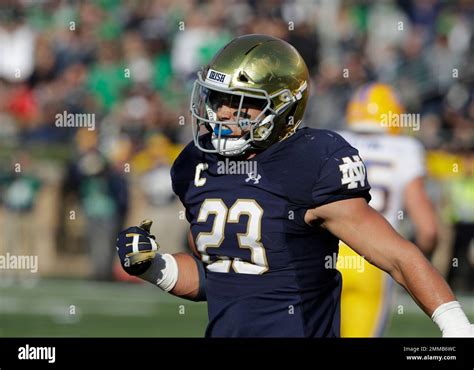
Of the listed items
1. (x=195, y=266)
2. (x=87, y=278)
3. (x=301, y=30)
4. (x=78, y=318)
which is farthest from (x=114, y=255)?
(x=195, y=266)

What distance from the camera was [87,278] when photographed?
1088cm

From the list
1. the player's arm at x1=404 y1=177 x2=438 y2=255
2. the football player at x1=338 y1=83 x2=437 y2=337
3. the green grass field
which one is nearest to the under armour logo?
the football player at x1=338 y1=83 x2=437 y2=337

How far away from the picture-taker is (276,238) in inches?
139

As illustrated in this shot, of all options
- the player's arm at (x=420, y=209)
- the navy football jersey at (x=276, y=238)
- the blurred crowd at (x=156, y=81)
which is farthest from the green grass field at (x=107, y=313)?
the navy football jersey at (x=276, y=238)

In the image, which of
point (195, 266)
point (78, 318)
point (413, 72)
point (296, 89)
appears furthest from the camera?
point (413, 72)

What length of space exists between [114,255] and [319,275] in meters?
7.32

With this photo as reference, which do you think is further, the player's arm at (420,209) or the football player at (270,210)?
the player's arm at (420,209)

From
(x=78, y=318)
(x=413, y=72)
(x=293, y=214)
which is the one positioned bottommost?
(x=78, y=318)

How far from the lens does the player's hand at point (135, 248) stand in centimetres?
370
